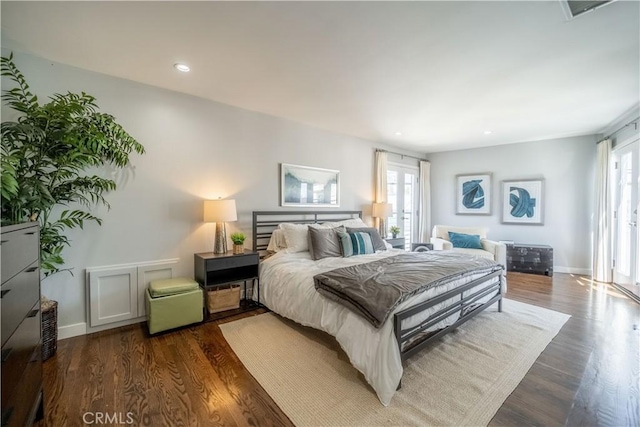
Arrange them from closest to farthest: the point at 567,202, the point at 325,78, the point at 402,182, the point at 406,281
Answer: the point at 406,281 → the point at 325,78 → the point at 567,202 → the point at 402,182

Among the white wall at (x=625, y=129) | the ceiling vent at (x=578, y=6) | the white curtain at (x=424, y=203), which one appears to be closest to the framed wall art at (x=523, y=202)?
the white wall at (x=625, y=129)

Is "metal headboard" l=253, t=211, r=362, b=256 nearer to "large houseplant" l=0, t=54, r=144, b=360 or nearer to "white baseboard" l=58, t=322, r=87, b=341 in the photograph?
"large houseplant" l=0, t=54, r=144, b=360

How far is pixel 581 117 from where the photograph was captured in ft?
12.9

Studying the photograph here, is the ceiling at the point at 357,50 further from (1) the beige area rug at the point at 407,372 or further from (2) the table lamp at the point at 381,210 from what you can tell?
(1) the beige area rug at the point at 407,372

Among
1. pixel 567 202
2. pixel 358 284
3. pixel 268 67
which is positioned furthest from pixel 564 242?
pixel 268 67

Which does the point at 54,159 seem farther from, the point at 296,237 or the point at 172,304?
the point at 296,237

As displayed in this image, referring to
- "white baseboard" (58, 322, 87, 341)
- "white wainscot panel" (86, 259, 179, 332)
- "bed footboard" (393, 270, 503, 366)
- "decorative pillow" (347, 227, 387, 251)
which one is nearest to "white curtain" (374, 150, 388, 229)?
"decorative pillow" (347, 227, 387, 251)

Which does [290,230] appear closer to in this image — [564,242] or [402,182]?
[402,182]

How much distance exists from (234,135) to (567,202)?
6.12 m

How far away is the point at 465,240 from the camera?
16.0 feet

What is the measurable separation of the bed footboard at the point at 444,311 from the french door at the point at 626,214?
2407 mm

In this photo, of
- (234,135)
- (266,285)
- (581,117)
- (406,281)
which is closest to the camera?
(406,281)

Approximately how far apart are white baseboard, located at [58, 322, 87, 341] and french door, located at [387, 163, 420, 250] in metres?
5.07

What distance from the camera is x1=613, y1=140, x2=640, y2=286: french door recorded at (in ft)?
12.3
